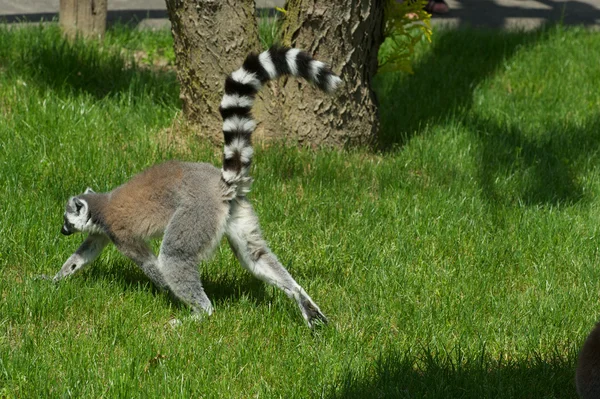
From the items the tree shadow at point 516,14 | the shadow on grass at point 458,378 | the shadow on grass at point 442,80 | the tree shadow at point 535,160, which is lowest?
the shadow on grass at point 458,378

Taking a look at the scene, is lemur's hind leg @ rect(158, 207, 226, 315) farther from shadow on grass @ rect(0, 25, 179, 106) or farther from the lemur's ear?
shadow on grass @ rect(0, 25, 179, 106)

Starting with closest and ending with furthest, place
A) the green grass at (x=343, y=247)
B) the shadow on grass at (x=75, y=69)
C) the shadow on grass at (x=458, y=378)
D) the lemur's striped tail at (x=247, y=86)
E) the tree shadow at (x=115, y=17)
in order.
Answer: the shadow on grass at (x=458, y=378)
the green grass at (x=343, y=247)
the lemur's striped tail at (x=247, y=86)
the shadow on grass at (x=75, y=69)
the tree shadow at (x=115, y=17)

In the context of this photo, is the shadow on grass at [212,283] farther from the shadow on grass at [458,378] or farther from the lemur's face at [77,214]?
the shadow on grass at [458,378]

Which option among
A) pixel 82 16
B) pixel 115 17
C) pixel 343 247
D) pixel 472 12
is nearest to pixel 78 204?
pixel 343 247

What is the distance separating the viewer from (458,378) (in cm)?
355

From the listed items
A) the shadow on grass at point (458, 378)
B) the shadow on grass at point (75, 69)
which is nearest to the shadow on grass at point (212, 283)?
the shadow on grass at point (458, 378)

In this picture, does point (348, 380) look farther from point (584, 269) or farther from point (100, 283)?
point (584, 269)

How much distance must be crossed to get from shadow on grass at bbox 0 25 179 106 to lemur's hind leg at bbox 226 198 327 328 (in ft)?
8.94

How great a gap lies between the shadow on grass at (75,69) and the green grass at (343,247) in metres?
0.02

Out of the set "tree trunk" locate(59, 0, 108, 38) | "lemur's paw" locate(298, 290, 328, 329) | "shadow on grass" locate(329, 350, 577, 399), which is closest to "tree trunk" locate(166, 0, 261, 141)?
"tree trunk" locate(59, 0, 108, 38)

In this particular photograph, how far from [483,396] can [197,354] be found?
1.27 metres

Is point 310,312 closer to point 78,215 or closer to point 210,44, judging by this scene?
point 78,215

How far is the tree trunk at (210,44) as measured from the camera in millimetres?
5750

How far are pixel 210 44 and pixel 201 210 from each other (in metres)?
2.24
